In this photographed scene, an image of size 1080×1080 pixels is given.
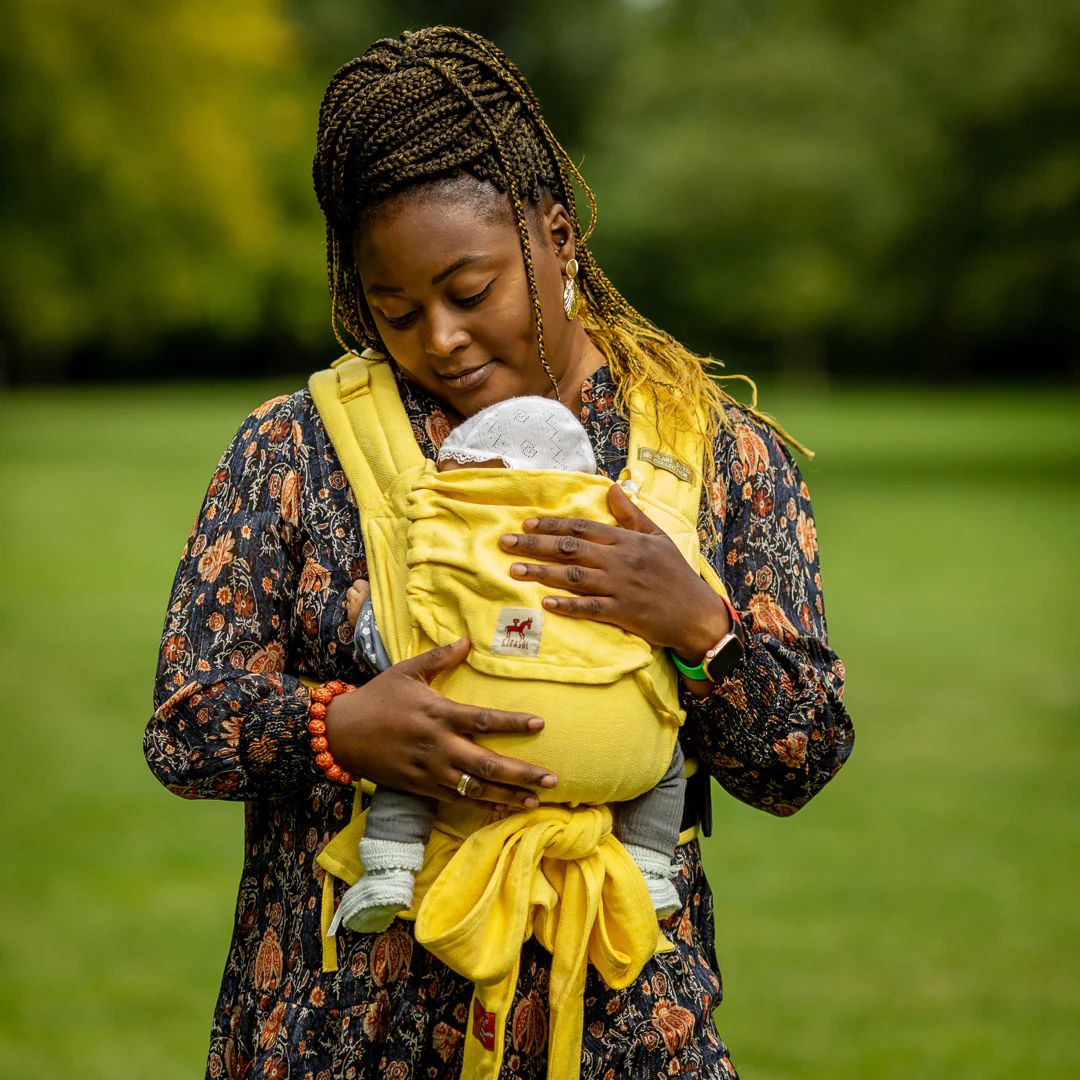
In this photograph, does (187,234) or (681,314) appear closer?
(187,234)

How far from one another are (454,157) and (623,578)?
65cm

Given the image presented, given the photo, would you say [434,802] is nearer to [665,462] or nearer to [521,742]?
[521,742]

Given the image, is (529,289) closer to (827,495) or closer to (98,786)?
(98,786)

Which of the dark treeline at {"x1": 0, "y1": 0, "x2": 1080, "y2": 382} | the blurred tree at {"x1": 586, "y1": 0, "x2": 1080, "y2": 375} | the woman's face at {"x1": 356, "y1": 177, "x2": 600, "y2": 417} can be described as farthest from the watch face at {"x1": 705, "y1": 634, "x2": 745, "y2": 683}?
the blurred tree at {"x1": 586, "y1": 0, "x2": 1080, "y2": 375}

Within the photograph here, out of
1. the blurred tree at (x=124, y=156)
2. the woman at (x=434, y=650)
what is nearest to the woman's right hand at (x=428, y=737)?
the woman at (x=434, y=650)

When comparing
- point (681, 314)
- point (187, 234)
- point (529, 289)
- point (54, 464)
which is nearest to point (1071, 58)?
point (187, 234)

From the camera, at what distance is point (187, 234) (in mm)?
25438

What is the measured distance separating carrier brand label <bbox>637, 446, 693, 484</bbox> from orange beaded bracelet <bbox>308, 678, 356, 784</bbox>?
57 cm

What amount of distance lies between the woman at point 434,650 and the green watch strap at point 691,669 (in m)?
0.02

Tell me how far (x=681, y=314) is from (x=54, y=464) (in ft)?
89.3

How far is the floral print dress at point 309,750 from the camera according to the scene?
7.30 feet

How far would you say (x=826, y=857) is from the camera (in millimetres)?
6797

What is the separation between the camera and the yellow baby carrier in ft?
6.90

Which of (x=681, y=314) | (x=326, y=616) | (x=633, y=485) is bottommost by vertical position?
(x=326, y=616)
